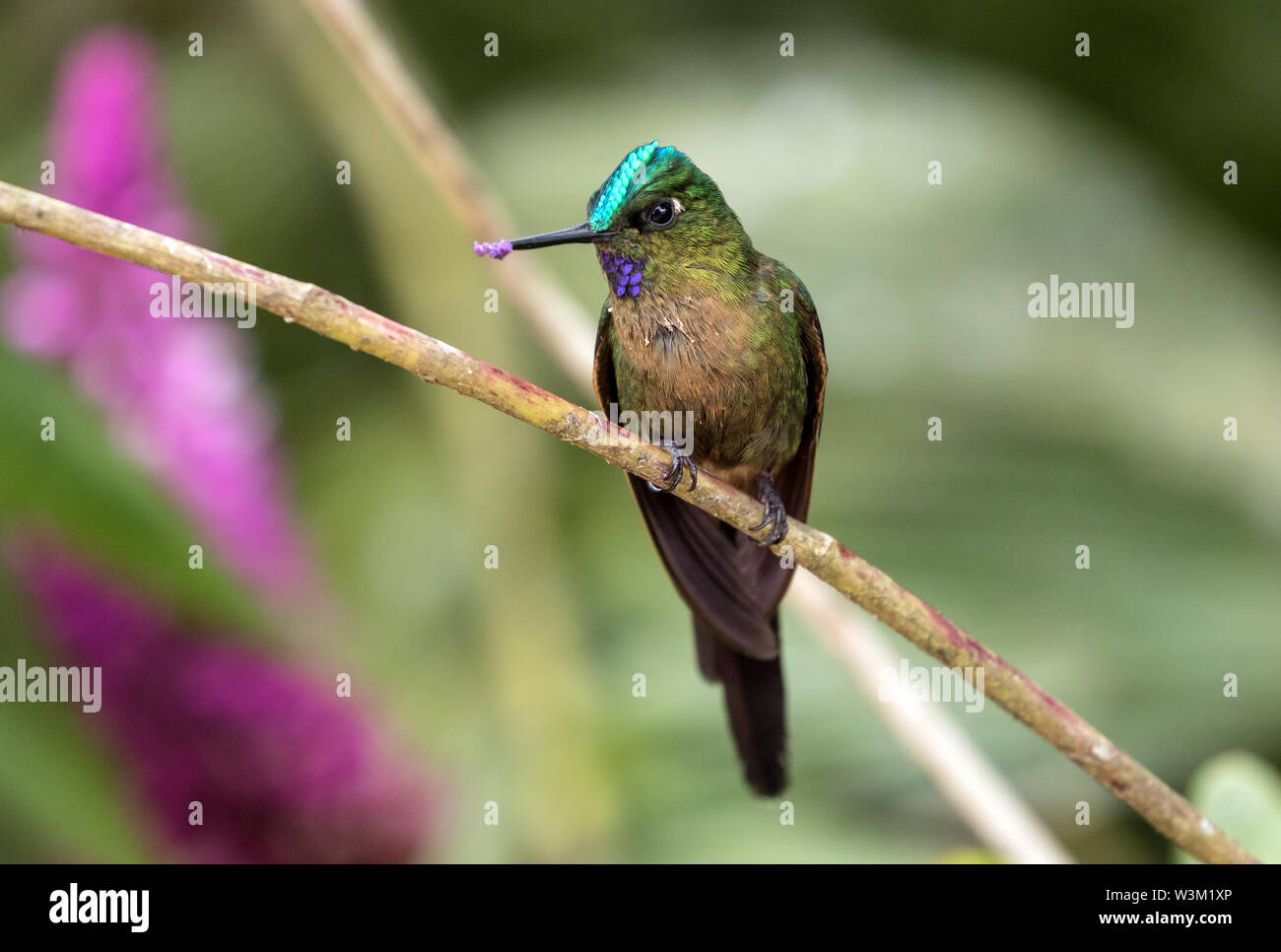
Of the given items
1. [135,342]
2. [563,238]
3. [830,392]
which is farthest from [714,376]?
[830,392]

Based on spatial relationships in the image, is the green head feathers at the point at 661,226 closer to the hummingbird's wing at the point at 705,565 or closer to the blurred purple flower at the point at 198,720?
the hummingbird's wing at the point at 705,565

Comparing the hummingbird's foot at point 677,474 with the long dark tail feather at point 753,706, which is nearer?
the hummingbird's foot at point 677,474

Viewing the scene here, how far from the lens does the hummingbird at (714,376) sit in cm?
180

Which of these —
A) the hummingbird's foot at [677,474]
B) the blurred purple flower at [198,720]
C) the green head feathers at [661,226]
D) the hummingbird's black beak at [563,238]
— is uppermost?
the green head feathers at [661,226]

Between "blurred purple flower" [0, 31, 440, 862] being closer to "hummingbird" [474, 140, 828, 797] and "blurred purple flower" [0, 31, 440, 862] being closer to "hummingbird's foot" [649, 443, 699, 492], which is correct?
"hummingbird" [474, 140, 828, 797]

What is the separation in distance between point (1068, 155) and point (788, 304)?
2404mm

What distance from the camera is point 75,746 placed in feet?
6.85

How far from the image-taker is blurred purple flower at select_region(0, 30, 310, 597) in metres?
2.31

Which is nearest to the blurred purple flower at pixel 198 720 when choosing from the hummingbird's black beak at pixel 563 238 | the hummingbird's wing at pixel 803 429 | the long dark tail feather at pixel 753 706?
the long dark tail feather at pixel 753 706

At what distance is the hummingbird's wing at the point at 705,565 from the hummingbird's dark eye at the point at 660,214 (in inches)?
9.5

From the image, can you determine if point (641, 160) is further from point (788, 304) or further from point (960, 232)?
point (960, 232)

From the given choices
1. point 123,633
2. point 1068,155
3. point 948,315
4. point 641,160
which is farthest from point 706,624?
point 1068,155

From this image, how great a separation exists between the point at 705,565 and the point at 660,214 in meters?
0.55

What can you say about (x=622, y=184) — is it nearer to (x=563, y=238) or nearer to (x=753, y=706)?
(x=563, y=238)
